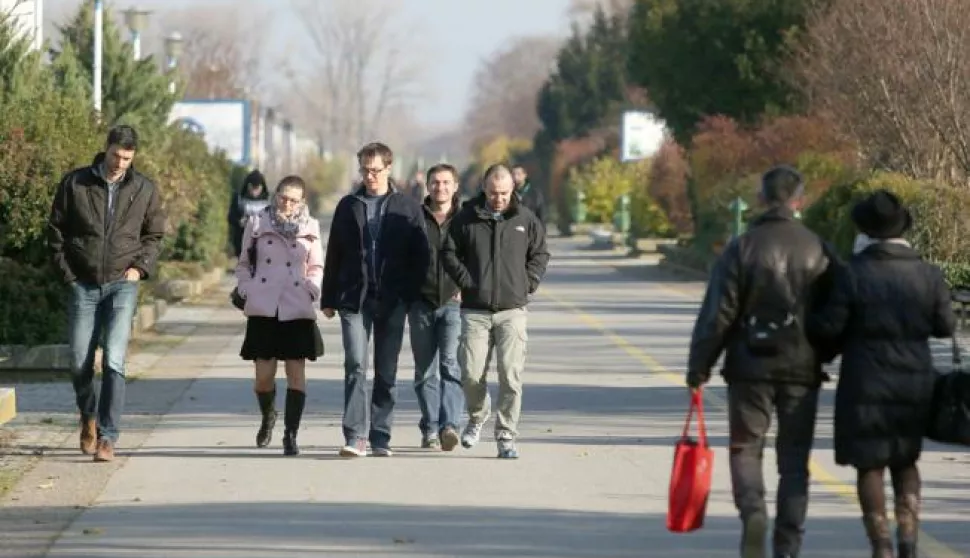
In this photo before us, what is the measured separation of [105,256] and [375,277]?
1593 mm

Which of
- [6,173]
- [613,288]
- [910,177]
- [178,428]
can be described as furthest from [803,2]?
[178,428]

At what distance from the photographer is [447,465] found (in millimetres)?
13414

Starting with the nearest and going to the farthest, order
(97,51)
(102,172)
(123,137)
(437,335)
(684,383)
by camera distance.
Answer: (123,137) → (102,172) → (437,335) → (684,383) → (97,51)

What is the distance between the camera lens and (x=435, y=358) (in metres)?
14.5

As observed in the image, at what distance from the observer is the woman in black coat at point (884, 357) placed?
30.1 ft

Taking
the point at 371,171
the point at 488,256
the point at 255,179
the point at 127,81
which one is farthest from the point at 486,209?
the point at 127,81

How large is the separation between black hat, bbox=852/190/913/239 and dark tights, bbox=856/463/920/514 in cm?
92

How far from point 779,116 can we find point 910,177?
1197 cm

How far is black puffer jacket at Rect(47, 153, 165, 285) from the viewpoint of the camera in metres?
13.6

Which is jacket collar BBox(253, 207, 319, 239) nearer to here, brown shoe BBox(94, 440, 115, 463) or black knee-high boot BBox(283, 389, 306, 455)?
black knee-high boot BBox(283, 389, 306, 455)

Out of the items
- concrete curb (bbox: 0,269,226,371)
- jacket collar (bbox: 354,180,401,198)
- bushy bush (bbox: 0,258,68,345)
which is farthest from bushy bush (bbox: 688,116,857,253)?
jacket collar (bbox: 354,180,401,198)

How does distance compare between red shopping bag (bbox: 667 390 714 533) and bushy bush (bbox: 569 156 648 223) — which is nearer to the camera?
red shopping bag (bbox: 667 390 714 533)

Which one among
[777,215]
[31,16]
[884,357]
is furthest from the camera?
[31,16]

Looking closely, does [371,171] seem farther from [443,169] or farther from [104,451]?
[104,451]
